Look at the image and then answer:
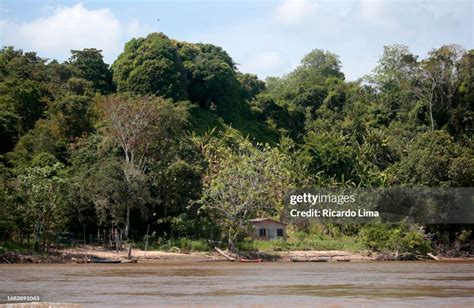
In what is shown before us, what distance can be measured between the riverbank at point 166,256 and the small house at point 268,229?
378cm

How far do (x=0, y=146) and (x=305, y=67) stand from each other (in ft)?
204

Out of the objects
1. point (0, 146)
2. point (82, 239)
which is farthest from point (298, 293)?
point (0, 146)

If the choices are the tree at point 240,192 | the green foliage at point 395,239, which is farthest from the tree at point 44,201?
the green foliage at point 395,239

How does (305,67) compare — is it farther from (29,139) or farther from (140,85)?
(29,139)

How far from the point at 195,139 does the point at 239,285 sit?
107 feet

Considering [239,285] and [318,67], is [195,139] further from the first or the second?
[318,67]

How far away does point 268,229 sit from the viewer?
5397 cm

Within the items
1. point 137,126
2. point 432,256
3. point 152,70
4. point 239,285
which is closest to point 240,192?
point 137,126

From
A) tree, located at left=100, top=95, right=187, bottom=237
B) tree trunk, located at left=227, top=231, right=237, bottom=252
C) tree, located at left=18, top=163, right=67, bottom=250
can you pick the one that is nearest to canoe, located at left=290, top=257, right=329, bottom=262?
tree trunk, located at left=227, top=231, right=237, bottom=252

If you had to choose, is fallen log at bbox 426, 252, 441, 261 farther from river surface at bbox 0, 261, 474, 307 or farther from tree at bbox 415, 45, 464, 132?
tree at bbox 415, 45, 464, 132

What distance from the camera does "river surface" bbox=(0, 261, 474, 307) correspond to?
24.3 metres

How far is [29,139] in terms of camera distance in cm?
5225

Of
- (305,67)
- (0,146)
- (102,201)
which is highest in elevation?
(305,67)

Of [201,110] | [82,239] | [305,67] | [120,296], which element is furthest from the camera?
[305,67]
